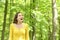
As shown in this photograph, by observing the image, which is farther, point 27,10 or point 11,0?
point 11,0

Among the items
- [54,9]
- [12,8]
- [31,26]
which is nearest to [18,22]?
[54,9]

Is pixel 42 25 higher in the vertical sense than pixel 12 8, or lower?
lower

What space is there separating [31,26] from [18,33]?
10.9 meters

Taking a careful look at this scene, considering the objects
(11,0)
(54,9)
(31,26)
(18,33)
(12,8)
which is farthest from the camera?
(11,0)

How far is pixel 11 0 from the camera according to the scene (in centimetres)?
1675

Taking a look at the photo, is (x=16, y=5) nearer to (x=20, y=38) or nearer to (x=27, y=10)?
(x=27, y=10)

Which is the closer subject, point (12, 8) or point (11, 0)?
point (12, 8)

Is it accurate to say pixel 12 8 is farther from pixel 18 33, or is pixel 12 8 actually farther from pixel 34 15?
pixel 18 33

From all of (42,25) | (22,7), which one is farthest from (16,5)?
(42,25)

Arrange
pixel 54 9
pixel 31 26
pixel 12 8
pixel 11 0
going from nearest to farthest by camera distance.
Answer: pixel 54 9
pixel 12 8
pixel 31 26
pixel 11 0

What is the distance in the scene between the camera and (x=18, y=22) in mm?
4715

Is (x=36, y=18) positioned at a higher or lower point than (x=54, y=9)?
lower

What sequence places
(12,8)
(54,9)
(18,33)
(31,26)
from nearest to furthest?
(18,33) < (54,9) < (12,8) < (31,26)

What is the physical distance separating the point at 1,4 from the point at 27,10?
6.33 ft
